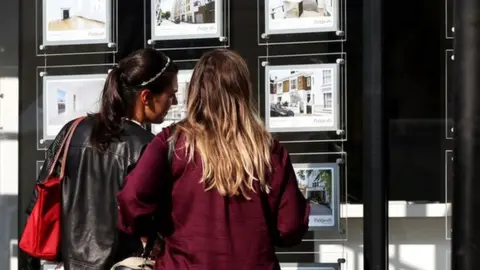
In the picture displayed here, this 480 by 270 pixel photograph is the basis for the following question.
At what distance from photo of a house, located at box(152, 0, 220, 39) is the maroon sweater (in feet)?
5.24

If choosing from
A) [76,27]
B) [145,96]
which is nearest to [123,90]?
[145,96]

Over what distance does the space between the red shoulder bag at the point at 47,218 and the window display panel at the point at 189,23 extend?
4.21 ft

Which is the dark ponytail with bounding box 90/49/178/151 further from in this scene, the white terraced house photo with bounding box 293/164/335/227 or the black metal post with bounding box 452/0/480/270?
the white terraced house photo with bounding box 293/164/335/227

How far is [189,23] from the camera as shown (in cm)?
429

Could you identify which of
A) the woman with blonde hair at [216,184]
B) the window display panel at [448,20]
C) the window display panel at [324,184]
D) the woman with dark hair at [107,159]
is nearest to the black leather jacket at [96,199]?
the woman with dark hair at [107,159]

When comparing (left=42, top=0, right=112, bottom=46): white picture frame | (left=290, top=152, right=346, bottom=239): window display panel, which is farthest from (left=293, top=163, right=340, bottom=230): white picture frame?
(left=42, top=0, right=112, bottom=46): white picture frame

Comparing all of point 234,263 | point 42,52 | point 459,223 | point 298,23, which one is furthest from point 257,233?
point 42,52

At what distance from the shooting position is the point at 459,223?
273cm

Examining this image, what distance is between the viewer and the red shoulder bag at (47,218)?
123 inches

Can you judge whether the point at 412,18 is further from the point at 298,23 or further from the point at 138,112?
the point at 138,112

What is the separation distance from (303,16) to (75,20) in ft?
4.00

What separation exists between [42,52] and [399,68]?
1.90 m

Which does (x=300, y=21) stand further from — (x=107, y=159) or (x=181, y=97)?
(x=107, y=159)

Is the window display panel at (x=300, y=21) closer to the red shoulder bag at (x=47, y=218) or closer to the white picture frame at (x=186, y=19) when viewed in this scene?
the white picture frame at (x=186, y=19)
